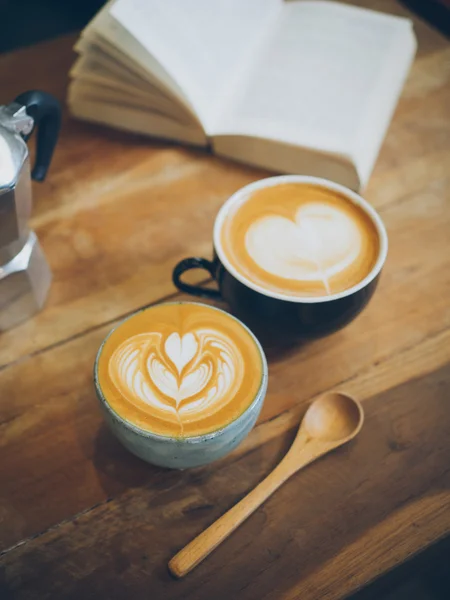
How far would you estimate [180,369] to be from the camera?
0.53 metres

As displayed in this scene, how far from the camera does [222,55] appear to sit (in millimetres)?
835

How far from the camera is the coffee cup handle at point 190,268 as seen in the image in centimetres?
62

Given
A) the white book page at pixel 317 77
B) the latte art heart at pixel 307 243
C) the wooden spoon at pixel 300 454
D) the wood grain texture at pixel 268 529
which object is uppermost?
the white book page at pixel 317 77

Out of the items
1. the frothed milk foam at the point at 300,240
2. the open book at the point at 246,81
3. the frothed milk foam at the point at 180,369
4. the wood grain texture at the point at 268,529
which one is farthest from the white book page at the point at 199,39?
the wood grain texture at the point at 268,529

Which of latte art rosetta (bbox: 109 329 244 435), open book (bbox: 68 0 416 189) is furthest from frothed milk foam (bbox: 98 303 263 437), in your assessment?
open book (bbox: 68 0 416 189)

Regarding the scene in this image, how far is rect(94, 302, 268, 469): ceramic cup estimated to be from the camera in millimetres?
479

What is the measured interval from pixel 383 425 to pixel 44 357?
34 cm

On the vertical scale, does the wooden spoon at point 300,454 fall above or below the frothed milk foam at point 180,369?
below

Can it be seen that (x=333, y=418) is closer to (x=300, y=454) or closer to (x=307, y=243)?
(x=300, y=454)

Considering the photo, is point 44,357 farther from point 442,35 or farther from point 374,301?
point 442,35

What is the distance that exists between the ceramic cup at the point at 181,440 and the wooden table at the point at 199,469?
6 centimetres

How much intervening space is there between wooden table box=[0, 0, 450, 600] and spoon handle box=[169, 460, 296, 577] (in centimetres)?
1

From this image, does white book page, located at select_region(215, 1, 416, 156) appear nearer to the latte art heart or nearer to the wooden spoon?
the latte art heart

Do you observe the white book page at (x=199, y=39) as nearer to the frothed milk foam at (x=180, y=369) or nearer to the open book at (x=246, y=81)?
the open book at (x=246, y=81)
